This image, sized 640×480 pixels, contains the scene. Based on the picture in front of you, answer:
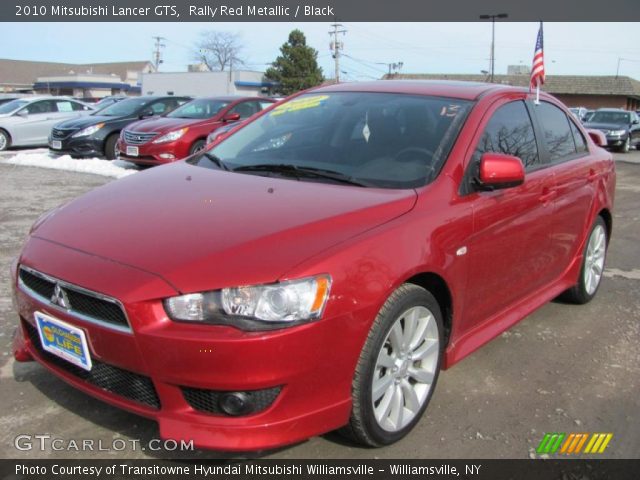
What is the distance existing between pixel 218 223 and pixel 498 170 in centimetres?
144

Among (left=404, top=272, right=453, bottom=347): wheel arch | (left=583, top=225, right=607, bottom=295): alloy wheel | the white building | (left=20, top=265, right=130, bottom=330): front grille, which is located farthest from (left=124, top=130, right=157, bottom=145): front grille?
the white building

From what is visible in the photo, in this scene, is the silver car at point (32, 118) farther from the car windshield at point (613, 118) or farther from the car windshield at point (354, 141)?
the car windshield at point (613, 118)

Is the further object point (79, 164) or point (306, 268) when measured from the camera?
point (79, 164)

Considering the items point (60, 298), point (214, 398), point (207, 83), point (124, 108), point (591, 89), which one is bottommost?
point (214, 398)

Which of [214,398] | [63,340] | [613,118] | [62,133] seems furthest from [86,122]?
[613,118]

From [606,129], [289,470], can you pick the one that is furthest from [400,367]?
[606,129]

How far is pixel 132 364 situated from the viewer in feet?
7.22

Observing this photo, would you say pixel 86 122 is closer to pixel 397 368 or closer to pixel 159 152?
pixel 159 152

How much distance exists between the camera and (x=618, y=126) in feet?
67.3

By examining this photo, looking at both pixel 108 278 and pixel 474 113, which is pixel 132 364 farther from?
pixel 474 113

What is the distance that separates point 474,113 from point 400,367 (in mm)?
1511

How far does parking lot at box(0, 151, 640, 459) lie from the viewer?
2670 mm

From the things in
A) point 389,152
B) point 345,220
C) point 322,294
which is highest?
point 389,152

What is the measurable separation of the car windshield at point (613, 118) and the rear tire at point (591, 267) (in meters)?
18.7
